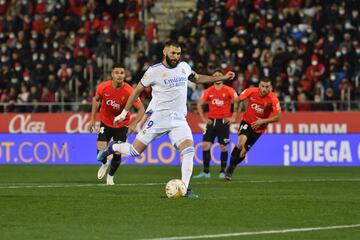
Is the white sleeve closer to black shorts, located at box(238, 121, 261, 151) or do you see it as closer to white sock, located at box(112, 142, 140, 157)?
white sock, located at box(112, 142, 140, 157)

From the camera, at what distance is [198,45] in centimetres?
3634

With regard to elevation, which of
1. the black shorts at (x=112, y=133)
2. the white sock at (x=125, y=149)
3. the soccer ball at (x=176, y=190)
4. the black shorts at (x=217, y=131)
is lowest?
the black shorts at (x=217, y=131)

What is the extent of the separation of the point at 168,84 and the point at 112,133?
5.11m

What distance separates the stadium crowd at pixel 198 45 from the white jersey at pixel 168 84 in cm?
1652

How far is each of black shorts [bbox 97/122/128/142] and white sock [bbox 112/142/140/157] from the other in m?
3.65

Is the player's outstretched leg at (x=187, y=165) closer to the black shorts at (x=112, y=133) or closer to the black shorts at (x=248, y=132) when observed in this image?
the black shorts at (x=112, y=133)

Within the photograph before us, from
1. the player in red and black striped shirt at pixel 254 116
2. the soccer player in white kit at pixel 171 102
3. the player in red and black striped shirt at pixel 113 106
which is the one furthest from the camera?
the player in red and black striped shirt at pixel 254 116

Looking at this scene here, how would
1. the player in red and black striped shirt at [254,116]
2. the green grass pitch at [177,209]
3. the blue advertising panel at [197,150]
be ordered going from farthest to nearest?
the blue advertising panel at [197,150], the player in red and black striped shirt at [254,116], the green grass pitch at [177,209]

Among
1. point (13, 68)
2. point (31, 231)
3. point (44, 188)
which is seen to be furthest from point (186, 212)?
point (13, 68)

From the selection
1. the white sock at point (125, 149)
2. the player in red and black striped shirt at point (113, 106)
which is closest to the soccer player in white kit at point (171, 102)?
the white sock at point (125, 149)

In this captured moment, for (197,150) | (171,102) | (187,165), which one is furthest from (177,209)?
(197,150)

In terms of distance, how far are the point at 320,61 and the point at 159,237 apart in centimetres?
2352

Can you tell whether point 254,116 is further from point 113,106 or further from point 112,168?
point 112,168

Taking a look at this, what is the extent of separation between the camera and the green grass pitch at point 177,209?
37.0 ft
